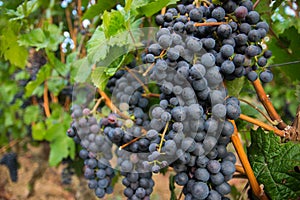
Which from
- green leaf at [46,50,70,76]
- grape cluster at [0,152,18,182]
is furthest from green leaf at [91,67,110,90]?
grape cluster at [0,152,18,182]

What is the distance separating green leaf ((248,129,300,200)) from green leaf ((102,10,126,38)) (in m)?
0.45

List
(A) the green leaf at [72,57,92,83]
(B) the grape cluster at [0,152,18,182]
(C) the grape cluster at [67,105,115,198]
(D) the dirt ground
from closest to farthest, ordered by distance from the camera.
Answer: (C) the grape cluster at [67,105,115,198], (A) the green leaf at [72,57,92,83], (B) the grape cluster at [0,152,18,182], (D) the dirt ground

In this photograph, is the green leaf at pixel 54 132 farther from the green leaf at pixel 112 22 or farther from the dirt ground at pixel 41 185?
the green leaf at pixel 112 22

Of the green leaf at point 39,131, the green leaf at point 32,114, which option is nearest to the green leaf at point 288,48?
the green leaf at point 39,131

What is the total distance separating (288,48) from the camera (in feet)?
4.27

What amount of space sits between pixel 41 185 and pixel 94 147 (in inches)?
88.9

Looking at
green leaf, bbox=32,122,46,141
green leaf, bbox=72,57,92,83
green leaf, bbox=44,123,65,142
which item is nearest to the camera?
green leaf, bbox=72,57,92,83

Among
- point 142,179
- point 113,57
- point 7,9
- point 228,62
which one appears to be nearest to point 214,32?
point 228,62

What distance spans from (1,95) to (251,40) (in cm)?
242

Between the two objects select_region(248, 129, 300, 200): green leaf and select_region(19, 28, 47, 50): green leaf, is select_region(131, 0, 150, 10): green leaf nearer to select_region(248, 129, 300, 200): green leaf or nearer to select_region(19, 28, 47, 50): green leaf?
select_region(248, 129, 300, 200): green leaf

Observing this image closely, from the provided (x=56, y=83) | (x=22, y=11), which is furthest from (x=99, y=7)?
(x=56, y=83)

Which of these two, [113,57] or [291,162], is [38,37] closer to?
[113,57]

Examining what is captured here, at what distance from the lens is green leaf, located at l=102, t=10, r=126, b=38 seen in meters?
0.85

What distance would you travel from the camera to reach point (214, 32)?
75 centimetres
